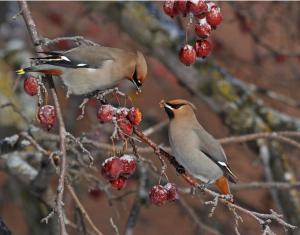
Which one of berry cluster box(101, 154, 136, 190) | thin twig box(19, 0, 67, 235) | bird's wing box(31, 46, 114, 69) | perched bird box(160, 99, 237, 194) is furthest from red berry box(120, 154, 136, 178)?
perched bird box(160, 99, 237, 194)

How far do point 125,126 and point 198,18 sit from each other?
396mm

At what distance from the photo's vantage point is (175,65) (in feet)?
11.1

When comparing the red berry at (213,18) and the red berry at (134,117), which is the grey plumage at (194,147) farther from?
the red berry at (134,117)

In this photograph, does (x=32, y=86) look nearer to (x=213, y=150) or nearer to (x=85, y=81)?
(x=85, y=81)

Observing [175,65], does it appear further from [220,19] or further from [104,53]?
[220,19]

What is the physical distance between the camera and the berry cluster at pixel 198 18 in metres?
1.64

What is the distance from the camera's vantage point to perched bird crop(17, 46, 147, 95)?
1.82m

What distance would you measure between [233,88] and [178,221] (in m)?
2.10

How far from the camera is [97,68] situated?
6.34 feet

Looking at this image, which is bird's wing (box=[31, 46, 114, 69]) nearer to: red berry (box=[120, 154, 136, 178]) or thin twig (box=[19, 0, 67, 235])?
thin twig (box=[19, 0, 67, 235])

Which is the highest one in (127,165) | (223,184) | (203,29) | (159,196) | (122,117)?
(203,29)

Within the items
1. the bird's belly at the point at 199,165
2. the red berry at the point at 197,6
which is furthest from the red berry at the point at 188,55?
the bird's belly at the point at 199,165

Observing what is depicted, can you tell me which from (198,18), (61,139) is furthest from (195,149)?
(61,139)

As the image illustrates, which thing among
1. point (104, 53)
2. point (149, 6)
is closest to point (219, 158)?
point (104, 53)
